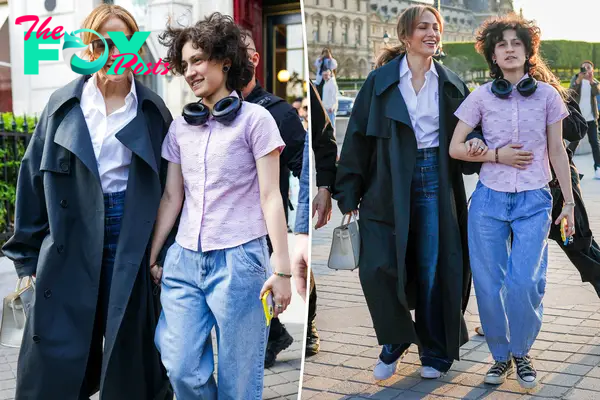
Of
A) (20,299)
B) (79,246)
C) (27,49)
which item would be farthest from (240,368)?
(27,49)

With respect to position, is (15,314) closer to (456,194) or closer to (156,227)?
(156,227)

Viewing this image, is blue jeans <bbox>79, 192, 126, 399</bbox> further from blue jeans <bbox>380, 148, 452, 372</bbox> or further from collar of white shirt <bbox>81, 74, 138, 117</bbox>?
blue jeans <bbox>380, 148, 452, 372</bbox>

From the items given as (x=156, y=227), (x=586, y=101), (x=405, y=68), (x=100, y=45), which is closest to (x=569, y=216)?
(x=586, y=101)

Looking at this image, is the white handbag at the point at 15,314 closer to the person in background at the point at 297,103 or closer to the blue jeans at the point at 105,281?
the blue jeans at the point at 105,281

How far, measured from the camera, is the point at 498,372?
2.44 m

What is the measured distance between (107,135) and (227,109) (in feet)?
1.33

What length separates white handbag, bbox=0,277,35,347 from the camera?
2441 millimetres

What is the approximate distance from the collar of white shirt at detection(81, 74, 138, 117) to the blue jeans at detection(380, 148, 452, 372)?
0.86 meters

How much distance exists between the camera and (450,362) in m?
2.56

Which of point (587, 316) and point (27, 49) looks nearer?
point (587, 316)

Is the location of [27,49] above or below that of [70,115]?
above

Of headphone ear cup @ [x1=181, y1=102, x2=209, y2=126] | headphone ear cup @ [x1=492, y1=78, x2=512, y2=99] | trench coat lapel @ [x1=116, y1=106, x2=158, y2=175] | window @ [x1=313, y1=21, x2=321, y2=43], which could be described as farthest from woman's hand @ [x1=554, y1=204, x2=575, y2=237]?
trench coat lapel @ [x1=116, y1=106, x2=158, y2=175]

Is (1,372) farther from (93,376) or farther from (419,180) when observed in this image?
(419,180)

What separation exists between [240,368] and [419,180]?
84 centimetres
